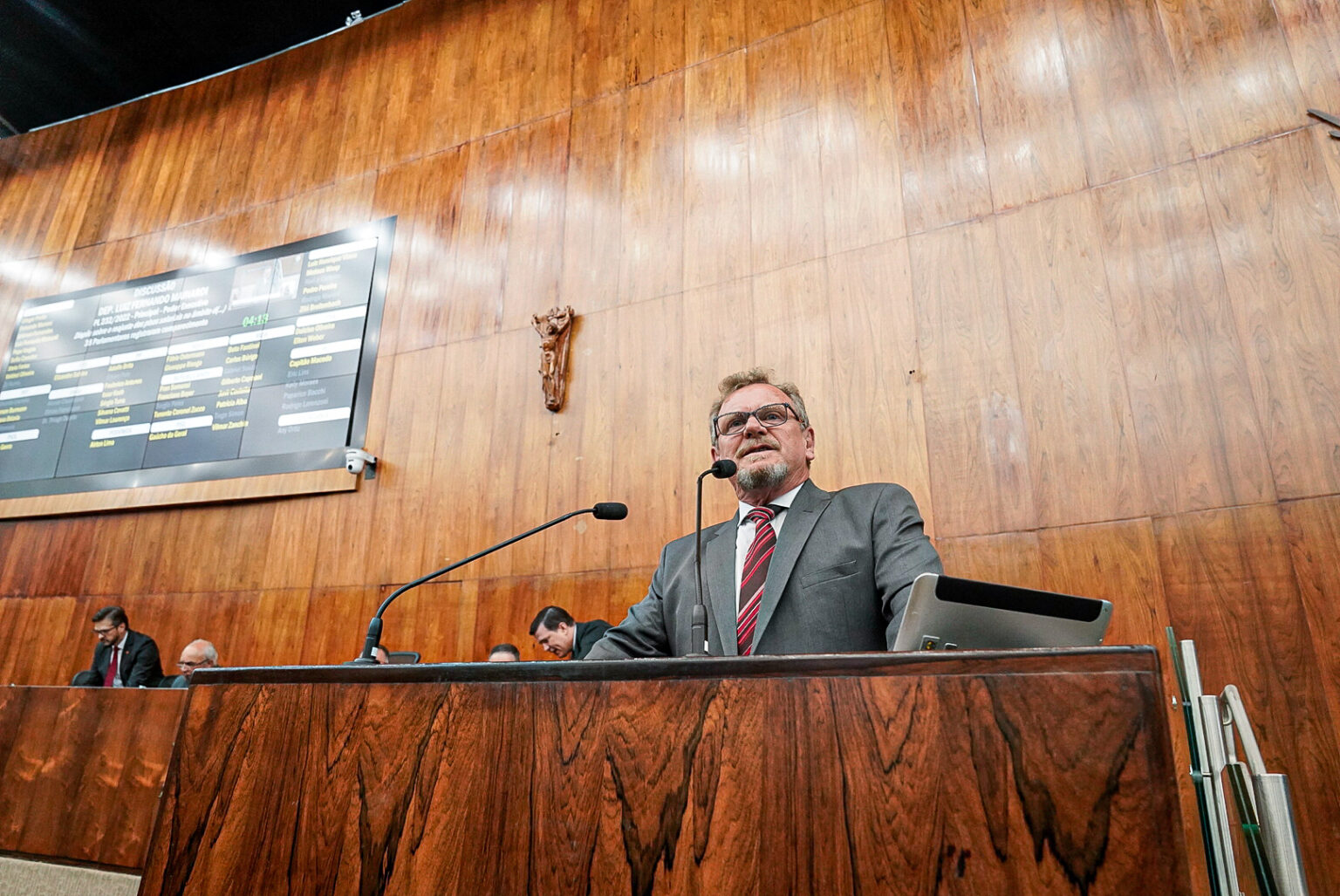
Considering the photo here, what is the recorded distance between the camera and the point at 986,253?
364 cm

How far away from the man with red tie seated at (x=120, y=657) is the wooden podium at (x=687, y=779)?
389 centimetres

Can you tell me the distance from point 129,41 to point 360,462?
415 centimetres

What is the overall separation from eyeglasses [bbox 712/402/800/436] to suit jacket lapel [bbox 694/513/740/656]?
0.86 ft

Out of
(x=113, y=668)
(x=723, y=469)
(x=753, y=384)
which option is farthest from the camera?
(x=113, y=668)

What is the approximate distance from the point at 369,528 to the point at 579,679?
3.79 meters

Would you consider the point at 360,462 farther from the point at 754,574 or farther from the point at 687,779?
the point at 687,779

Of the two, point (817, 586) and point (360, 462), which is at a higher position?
point (360, 462)

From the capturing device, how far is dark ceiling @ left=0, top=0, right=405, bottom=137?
591 centimetres

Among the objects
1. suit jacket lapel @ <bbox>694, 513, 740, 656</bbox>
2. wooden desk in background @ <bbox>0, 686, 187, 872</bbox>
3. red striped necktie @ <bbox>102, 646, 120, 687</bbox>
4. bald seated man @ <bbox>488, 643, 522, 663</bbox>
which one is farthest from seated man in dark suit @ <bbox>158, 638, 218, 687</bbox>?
suit jacket lapel @ <bbox>694, 513, 740, 656</bbox>

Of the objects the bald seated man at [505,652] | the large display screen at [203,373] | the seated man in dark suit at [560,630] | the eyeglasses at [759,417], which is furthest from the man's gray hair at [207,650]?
the eyeglasses at [759,417]

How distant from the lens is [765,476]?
213cm

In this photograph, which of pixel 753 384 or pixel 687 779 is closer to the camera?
pixel 687 779

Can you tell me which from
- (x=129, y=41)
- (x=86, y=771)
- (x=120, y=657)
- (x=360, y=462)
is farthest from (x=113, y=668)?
(x=129, y=41)

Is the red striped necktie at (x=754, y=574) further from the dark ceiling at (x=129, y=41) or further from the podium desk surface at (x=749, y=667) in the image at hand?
the dark ceiling at (x=129, y=41)
